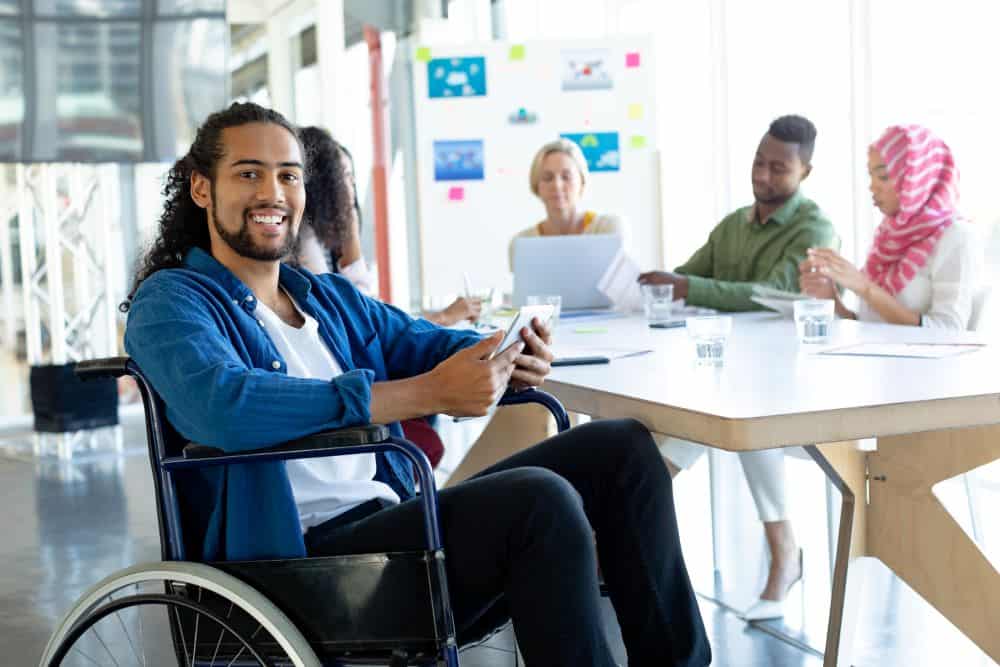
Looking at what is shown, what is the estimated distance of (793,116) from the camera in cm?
367

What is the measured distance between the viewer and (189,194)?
6.63 feet

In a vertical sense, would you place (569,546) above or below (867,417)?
below

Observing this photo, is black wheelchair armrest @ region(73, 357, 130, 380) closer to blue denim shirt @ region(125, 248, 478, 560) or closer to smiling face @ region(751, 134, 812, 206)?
blue denim shirt @ region(125, 248, 478, 560)

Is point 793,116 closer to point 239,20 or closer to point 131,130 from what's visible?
point 131,130

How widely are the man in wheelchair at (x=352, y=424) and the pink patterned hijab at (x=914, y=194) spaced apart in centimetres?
165

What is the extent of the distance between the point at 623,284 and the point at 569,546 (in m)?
1.94

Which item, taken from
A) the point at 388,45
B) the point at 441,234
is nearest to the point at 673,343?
the point at 441,234

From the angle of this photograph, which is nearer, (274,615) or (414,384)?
(274,615)

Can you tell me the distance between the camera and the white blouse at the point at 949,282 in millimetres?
3080

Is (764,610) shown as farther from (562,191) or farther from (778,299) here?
(562,191)

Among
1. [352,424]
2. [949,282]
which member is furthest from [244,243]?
[949,282]

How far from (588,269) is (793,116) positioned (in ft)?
2.56

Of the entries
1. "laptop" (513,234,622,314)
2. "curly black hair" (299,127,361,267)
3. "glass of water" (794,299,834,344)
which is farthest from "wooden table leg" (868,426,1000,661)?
"curly black hair" (299,127,361,267)

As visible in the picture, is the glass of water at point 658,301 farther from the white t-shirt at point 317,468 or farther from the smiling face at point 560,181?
the white t-shirt at point 317,468
